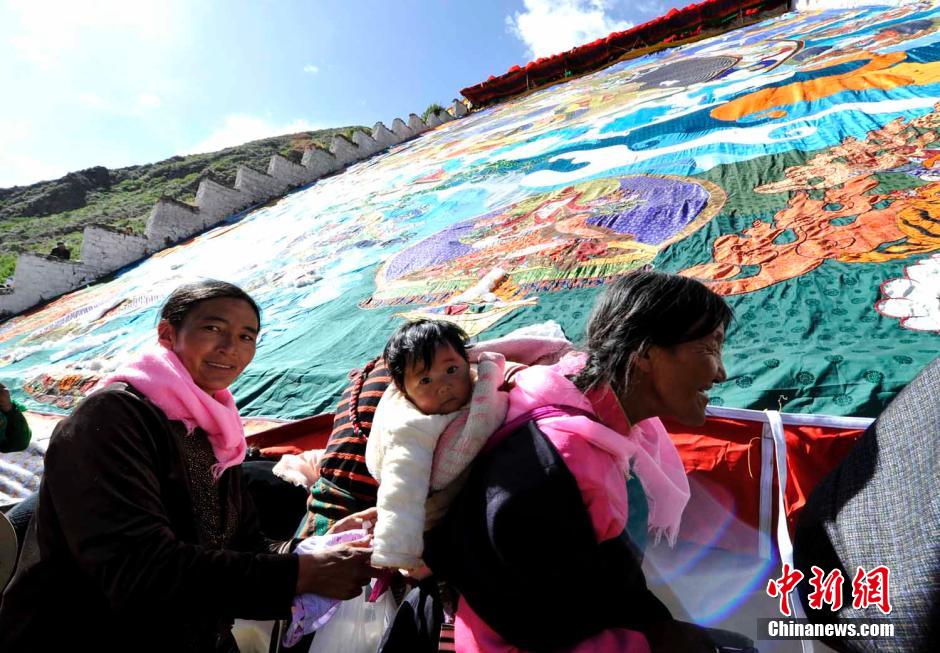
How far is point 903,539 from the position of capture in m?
0.94

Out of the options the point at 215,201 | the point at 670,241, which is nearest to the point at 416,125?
the point at 215,201

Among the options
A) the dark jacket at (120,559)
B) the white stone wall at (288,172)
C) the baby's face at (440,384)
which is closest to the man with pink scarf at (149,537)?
the dark jacket at (120,559)

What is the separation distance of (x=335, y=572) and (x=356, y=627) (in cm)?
36

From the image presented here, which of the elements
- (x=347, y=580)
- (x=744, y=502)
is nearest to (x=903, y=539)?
(x=744, y=502)

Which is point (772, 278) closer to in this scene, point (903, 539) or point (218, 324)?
point (903, 539)

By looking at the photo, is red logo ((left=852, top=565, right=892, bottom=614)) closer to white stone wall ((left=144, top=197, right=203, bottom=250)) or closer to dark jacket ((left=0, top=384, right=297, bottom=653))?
dark jacket ((left=0, top=384, right=297, bottom=653))

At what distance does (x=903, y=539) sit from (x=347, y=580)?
1.18 m

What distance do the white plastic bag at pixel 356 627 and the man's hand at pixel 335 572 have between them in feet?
0.89

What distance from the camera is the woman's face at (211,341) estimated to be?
4.52 feet

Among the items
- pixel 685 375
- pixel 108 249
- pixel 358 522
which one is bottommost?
pixel 358 522

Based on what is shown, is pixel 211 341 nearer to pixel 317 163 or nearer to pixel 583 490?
pixel 583 490

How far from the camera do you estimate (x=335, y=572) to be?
1.23m

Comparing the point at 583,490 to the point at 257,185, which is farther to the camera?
the point at 257,185

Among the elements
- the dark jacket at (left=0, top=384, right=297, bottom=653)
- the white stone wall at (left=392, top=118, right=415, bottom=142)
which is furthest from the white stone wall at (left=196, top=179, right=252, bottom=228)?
the dark jacket at (left=0, top=384, right=297, bottom=653)
